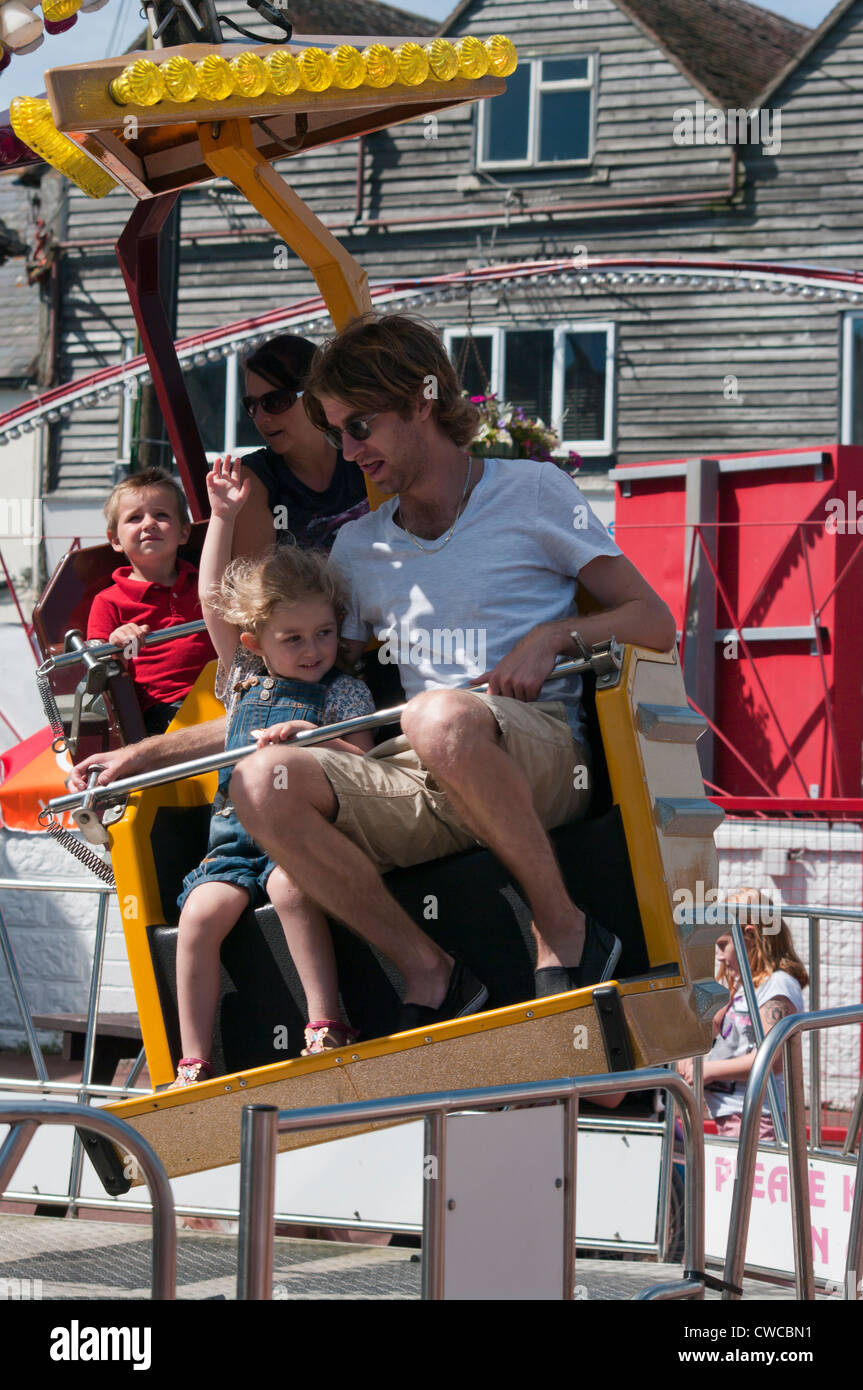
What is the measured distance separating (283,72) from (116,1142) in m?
1.89

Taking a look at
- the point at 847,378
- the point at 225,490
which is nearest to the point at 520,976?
the point at 225,490

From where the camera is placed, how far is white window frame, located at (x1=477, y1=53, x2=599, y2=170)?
12.4 metres

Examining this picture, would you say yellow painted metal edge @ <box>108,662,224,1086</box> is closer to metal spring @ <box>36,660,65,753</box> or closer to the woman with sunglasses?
metal spring @ <box>36,660,65,753</box>

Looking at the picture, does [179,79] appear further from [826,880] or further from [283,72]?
[826,880]

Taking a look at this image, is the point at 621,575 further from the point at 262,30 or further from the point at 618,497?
the point at 262,30

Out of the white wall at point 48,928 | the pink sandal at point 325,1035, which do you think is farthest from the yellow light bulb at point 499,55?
the white wall at point 48,928

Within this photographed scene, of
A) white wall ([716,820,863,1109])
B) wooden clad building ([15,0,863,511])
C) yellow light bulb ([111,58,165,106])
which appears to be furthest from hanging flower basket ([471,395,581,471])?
yellow light bulb ([111,58,165,106])

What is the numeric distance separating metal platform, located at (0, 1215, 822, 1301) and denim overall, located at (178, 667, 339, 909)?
734 mm

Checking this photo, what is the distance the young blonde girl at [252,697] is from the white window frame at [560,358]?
9.49 metres

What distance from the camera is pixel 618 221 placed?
12.4 metres

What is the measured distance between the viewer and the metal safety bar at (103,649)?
10.4 ft

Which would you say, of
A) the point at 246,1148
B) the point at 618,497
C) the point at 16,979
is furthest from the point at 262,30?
the point at 246,1148
